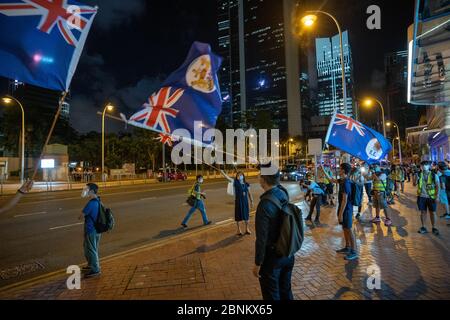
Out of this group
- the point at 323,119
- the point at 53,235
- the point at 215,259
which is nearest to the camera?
the point at 215,259

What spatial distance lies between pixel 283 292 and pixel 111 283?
291cm

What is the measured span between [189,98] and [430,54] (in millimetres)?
6370

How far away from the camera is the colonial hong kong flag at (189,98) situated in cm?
614

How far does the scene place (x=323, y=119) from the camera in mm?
148750

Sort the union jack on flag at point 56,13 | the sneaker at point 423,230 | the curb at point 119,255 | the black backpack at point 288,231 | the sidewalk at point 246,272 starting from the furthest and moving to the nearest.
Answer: the sneaker at point 423,230 → the curb at point 119,255 → the sidewalk at point 246,272 → the union jack on flag at point 56,13 → the black backpack at point 288,231

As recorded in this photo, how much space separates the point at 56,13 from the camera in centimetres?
373

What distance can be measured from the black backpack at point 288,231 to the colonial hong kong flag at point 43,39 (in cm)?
323

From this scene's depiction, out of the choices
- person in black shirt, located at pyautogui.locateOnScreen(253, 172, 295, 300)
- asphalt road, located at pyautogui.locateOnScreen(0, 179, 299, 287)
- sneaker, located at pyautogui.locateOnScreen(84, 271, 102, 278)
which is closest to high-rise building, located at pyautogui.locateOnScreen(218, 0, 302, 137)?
asphalt road, located at pyautogui.locateOnScreen(0, 179, 299, 287)

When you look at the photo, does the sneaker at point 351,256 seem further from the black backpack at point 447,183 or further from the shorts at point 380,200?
the black backpack at point 447,183

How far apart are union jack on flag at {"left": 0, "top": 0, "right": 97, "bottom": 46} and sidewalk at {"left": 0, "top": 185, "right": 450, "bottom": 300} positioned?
3.64 m

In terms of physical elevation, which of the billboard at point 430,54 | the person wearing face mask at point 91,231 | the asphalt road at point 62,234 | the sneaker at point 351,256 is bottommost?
the asphalt road at point 62,234

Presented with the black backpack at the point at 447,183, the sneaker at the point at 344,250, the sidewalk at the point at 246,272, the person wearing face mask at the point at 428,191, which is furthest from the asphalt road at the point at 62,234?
the black backpack at the point at 447,183
